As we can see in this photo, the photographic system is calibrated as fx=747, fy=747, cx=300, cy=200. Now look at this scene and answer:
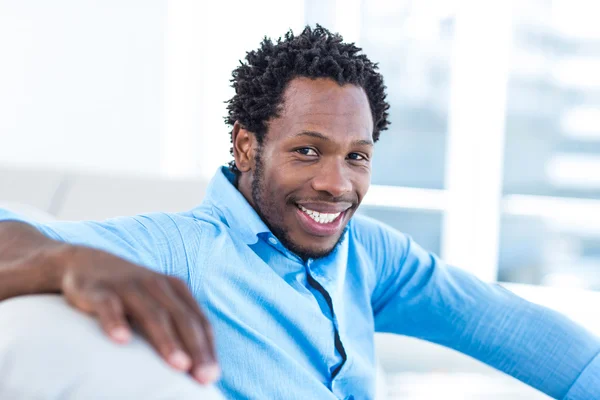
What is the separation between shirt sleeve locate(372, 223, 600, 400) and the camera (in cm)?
147

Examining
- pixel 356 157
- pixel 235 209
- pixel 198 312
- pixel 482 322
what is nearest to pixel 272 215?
pixel 235 209

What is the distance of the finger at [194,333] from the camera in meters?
0.67

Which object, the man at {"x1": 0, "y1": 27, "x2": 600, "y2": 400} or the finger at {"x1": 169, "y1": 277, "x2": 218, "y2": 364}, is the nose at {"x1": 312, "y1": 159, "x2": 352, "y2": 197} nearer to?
the man at {"x1": 0, "y1": 27, "x2": 600, "y2": 400}

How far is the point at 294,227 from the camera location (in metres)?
1.31

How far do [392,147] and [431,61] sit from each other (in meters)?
0.92

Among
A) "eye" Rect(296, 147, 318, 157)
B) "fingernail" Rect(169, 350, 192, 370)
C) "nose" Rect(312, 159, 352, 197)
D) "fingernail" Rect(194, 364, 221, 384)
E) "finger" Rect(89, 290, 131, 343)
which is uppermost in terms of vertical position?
"eye" Rect(296, 147, 318, 157)

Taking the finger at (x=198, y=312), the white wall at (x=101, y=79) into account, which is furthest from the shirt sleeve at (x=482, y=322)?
the white wall at (x=101, y=79)

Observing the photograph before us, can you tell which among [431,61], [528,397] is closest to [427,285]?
[528,397]

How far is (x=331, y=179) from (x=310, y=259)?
0.16m

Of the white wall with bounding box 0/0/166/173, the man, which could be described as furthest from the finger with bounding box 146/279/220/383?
the white wall with bounding box 0/0/166/173

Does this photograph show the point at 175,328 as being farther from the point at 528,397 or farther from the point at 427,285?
the point at 528,397

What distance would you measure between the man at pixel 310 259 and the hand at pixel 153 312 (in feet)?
0.44

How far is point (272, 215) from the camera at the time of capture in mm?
1320

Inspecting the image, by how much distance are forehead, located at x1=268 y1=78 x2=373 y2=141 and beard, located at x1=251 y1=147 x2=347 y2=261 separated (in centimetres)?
8
